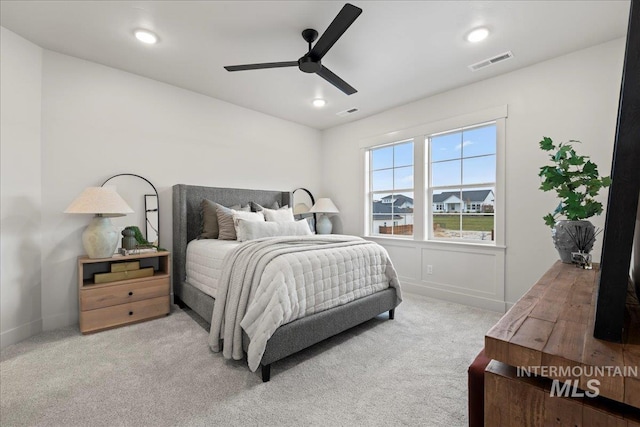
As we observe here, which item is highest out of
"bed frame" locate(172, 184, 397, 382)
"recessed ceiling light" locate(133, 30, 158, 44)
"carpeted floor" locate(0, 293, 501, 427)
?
"recessed ceiling light" locate(133, 30, 158, 44)

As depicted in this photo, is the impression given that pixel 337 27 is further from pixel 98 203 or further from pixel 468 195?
pixel 468 195

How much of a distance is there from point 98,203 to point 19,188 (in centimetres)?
66

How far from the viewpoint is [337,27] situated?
74.7 inches

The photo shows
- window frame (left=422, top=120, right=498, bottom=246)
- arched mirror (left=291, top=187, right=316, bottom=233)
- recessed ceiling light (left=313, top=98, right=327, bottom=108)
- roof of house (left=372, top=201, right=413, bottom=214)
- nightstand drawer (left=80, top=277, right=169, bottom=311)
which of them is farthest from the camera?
arched mirror (left=291, top=187, right=316, bottom=233)

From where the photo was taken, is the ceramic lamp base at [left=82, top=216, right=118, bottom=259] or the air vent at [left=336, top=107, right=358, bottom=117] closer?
the ceramic lamp base at [left=82, top=216, right=118, bottom=259]

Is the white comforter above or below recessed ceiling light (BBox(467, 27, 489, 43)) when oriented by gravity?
below

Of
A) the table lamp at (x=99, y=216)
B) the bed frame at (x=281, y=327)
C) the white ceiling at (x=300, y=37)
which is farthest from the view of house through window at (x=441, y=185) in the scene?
A: the table lamp at (x=99, y=216)

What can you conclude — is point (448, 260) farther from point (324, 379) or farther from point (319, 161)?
point (319, 161)

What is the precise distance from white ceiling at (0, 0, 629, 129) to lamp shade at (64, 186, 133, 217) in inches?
54.0

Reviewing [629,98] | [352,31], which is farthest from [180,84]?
[629,98]

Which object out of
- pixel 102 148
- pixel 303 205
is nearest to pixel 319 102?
pixel 303 205

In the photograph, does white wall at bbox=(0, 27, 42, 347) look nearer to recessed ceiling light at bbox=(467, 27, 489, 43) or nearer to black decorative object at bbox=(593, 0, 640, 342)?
black decorative object at bbox=(593, 0, 640, 342)

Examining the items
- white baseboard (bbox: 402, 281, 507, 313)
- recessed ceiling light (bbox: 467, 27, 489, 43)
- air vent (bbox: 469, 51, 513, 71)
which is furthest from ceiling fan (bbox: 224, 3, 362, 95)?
white baseboard (bbox: 402, 281, 507, 313)

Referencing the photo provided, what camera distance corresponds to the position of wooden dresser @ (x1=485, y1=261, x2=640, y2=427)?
576 millimetres
